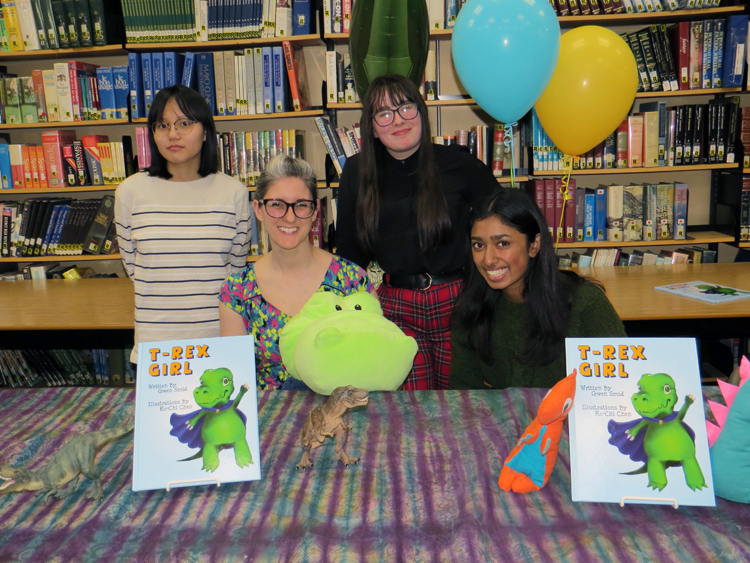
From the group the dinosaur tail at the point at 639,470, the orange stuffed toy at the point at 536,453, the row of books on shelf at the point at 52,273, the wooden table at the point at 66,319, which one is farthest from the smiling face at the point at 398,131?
the row of books on shelf at the point at 52,273

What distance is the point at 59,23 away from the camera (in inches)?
130

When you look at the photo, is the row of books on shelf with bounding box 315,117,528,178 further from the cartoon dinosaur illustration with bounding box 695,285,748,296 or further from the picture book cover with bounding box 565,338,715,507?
the picture book cover with bounding box 565,338,715,507

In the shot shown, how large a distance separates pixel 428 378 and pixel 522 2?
3.62ft

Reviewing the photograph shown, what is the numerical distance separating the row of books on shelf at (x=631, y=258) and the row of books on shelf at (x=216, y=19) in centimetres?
187

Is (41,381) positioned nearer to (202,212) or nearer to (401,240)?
(202,212)

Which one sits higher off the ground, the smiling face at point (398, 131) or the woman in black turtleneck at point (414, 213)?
the smiling face at point (398, 131)

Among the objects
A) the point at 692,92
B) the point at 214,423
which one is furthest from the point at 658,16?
the point at 214,423

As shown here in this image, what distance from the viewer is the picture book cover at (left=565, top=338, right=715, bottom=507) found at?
0.94m

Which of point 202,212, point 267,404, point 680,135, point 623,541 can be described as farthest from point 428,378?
point 680,135

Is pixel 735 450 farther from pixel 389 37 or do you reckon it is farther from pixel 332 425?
pixel 389 37

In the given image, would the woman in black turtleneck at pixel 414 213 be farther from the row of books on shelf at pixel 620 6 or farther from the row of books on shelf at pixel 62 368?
the row of books on shelf at pixel 62 368

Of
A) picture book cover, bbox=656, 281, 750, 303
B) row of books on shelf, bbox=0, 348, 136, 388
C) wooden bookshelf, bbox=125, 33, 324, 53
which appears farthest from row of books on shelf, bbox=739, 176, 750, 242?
row of books on shelf, bbox=0, 348, 136, 388

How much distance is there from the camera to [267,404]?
1.35 meters

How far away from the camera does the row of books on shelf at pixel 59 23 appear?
3246 mm
